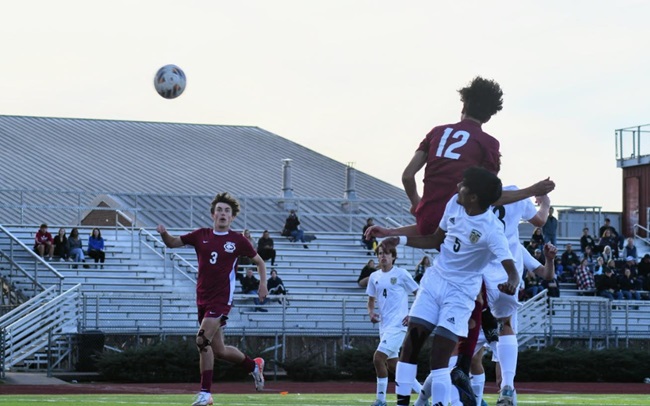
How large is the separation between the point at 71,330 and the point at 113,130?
2371 cm

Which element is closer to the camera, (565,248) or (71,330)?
(71,330)

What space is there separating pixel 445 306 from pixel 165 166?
38851 mm

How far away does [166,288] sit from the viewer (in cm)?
3294

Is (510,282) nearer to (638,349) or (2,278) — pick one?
(638,349)

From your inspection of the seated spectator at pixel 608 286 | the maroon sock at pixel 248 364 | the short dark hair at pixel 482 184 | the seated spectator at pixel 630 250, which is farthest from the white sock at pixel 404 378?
the seated spectator at pixel 630 250

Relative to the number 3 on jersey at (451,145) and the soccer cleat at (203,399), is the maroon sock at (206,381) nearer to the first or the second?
the soccer cleat at (203,399)

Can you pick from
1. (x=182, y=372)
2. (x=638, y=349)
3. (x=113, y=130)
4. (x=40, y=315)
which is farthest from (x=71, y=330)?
(x=113, y=130)

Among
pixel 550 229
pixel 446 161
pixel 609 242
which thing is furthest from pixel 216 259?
pixel 609 242

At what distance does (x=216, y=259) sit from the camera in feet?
49.6

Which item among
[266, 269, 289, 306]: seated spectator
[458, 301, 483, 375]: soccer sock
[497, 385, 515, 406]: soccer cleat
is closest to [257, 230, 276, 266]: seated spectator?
[266, 269, 289, 306]: seated spectator

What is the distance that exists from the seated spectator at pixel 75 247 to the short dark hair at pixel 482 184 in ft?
75.0

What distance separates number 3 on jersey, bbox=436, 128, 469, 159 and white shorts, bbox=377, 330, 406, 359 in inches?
236

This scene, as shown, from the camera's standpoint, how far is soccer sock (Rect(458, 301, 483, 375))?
11.3m

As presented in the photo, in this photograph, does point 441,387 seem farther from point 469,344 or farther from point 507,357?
point 507,357
